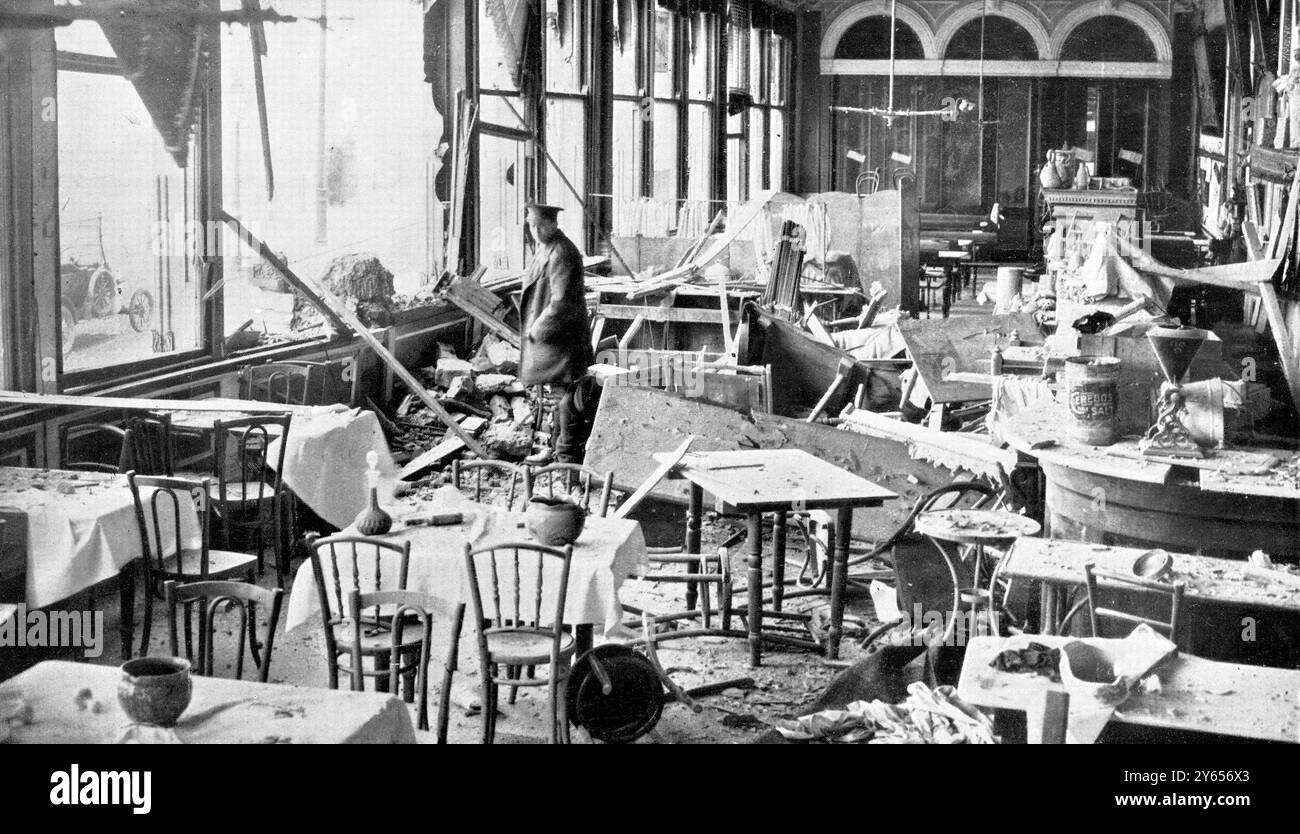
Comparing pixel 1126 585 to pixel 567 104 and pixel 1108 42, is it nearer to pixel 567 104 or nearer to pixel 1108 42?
pixel 567 104

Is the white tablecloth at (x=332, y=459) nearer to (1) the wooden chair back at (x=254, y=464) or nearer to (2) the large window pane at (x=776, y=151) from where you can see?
(1) the wooden chair back at (x=254, y=464)

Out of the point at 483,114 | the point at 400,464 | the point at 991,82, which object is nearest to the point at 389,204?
the point at 483,114

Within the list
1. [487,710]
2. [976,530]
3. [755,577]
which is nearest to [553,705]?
[487,710]

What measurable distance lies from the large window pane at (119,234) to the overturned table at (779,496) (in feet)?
10.8

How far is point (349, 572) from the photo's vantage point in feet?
17.6

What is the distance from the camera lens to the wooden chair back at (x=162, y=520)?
18.4 ft

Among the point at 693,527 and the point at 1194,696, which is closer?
the point at 1194,696

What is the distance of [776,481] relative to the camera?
6215mm

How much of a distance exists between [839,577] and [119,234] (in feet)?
14.4

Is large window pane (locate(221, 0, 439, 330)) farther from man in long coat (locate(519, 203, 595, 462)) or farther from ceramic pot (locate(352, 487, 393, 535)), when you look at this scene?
ceramic pot (locate(352, 487, 393, 535))

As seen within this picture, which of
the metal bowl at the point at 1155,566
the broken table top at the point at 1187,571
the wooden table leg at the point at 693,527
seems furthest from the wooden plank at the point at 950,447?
the metal bowl at the point at 1155,566

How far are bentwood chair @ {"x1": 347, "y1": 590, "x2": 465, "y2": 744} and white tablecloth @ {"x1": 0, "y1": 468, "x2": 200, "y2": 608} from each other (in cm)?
115
